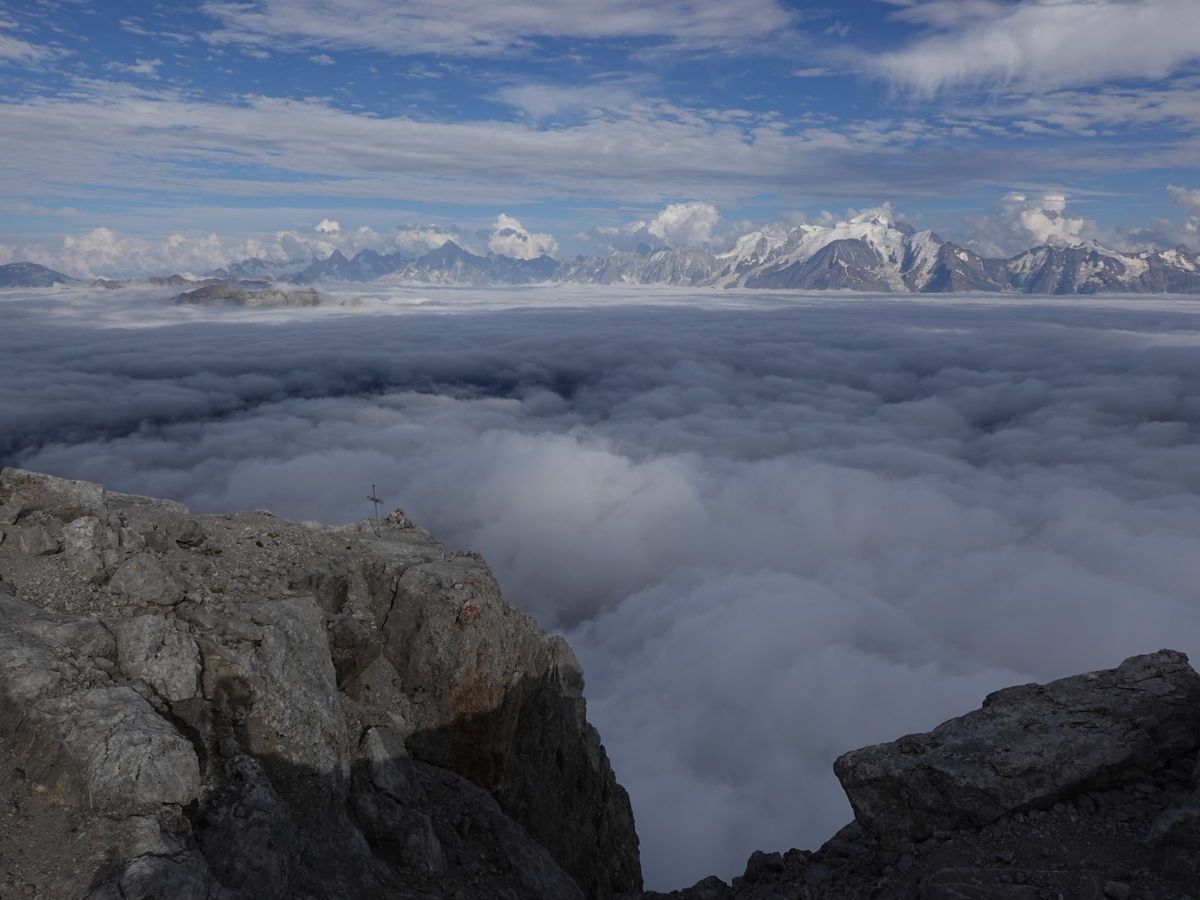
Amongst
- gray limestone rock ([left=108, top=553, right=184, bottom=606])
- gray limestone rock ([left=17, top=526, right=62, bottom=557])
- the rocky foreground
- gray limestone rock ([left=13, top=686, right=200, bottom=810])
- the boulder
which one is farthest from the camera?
gray limestone rock ([left=17, top=526, right=62, bottom=557])

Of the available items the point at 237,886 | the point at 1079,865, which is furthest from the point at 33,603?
the point at 1079,865

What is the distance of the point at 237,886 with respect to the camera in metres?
16.2

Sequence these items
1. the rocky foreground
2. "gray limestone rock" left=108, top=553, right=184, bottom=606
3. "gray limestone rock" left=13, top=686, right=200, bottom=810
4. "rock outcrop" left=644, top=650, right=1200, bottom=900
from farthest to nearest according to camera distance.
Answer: "gray limestone rock" left=108, top=553, right=184, bottom=606 → "rock outcrop" left=644, top=650, right=1200, bottom=900 → the rocky foreground → "gray limestone rock" left=13, top=686, right=200, bottom=810

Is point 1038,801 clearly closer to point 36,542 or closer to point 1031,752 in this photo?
point 1031,752

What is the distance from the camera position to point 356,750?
2303 centimetres

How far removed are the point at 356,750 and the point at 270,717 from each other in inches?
150

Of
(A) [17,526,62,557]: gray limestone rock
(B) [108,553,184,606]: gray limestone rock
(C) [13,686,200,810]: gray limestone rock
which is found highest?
(A) [17,526,62,557]: gray limestone rock

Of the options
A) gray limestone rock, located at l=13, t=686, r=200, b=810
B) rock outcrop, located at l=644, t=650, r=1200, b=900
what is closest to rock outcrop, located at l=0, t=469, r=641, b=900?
gray limestone rock, located at l=13, t=686, r=200, b=810

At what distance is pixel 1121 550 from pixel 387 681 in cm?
21818

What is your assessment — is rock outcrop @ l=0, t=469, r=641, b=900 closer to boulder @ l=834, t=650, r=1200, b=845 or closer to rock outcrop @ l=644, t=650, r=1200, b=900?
rock outcrop @ l=644, t=650, r=1200, b=900

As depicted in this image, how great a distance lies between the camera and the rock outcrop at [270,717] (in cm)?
1594

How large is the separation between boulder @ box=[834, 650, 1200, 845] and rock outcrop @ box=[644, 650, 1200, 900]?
0.04 metres

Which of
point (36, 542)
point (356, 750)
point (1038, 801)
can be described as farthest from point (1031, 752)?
point (36, 542)

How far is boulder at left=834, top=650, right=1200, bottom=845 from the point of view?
21.3 metres
